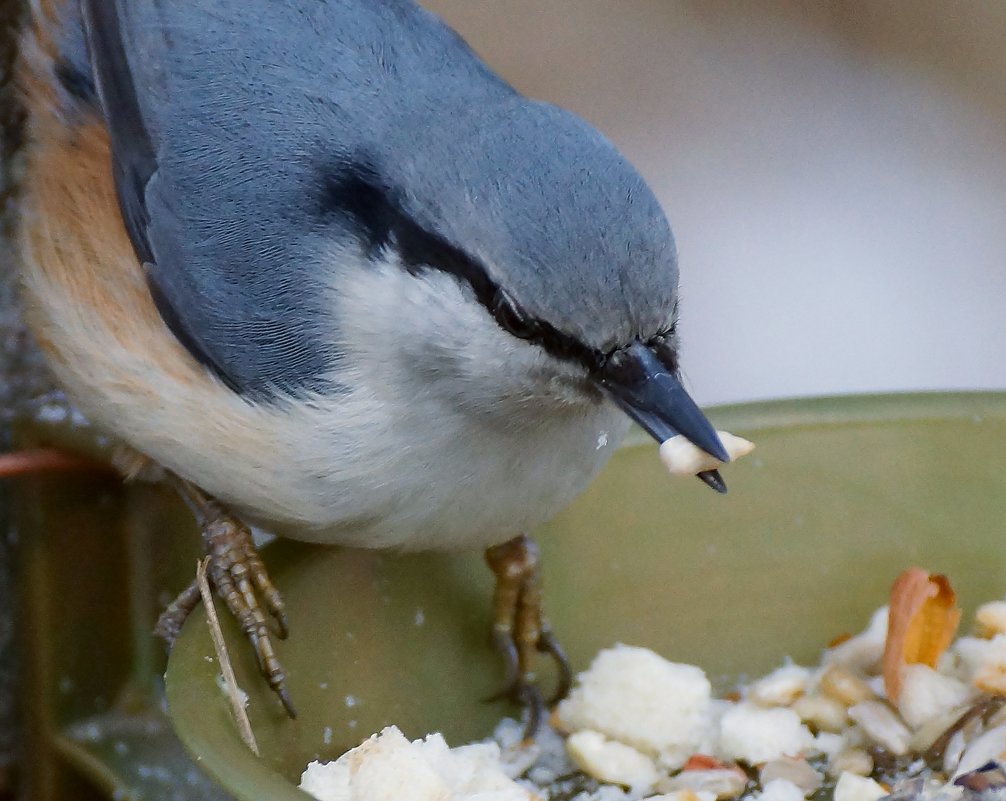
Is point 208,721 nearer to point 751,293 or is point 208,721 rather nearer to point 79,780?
point 79,780

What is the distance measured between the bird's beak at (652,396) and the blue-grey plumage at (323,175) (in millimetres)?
20

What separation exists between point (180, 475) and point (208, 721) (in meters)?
0.40

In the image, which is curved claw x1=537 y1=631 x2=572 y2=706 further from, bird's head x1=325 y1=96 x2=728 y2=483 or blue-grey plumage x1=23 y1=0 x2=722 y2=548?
Answer: bird's head x1=325 y1=96 x2=728 y2=483

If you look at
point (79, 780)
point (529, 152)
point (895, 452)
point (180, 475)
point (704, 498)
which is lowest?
point (79, 780)

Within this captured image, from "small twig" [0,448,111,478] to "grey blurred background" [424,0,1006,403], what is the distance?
4.08 ft

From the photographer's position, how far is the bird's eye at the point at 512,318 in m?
1.15

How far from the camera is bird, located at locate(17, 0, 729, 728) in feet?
3.75

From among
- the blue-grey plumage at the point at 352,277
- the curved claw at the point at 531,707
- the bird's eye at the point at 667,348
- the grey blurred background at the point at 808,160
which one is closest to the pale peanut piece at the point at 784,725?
→ the curved claw at the point at 531,707

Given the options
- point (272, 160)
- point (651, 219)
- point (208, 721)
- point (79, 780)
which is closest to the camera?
point (208, 721)

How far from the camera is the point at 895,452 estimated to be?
4.51ft

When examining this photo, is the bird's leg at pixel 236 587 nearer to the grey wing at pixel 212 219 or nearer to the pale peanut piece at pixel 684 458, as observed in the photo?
the grey wing at pixel 212 219

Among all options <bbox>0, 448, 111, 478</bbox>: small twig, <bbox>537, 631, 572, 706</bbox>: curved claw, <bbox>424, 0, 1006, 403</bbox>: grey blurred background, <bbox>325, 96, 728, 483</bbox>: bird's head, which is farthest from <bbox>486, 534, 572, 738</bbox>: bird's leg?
<bbox>424, 0, 1006, 403</bbox>: grey blurred background

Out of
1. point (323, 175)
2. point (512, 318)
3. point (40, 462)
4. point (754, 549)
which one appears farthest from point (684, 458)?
point (40, 462)

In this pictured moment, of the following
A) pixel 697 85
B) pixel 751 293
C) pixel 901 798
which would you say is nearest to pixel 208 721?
pixel 901 798
